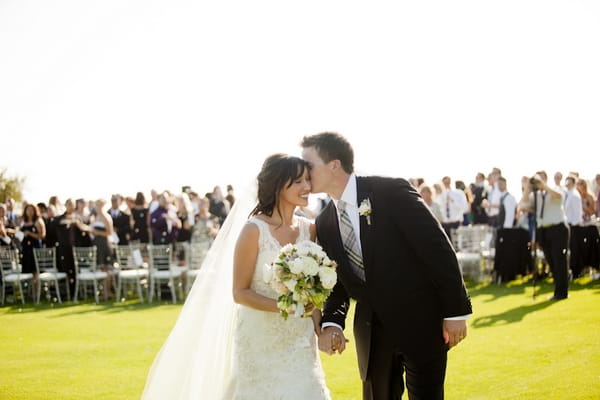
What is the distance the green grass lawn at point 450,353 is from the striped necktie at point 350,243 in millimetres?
3029

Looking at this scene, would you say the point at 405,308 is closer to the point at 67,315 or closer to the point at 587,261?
the point at 67,315

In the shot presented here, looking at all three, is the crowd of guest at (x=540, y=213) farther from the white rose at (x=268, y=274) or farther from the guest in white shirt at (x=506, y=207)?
the white rose at (x=268, y=274)

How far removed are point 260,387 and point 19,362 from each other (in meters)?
6.39

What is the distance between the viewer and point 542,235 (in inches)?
490

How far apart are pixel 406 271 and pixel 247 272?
1.14 metres

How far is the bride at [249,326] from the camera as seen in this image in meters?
4.22

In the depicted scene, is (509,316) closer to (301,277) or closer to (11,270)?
(301,277)

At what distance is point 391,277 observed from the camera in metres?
3.86

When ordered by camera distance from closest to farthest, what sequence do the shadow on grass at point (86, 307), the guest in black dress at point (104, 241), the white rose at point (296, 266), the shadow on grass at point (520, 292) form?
the white rose at point (296, 266) < the shadow on grass at point (520, 292) < the shadow on grass at point (86, 307) < the guest in black dress at point (104, 241)

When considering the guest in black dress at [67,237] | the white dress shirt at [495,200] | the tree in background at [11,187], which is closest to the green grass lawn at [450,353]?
the guest in black dress at [67,237]

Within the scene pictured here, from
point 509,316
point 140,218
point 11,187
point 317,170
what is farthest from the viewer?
point 11,187

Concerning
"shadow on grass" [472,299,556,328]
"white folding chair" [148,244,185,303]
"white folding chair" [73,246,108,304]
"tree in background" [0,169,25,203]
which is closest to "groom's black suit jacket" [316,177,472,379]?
"shadow on grass" [472,299,556,328]

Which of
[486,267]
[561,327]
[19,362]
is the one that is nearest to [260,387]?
[19,362]

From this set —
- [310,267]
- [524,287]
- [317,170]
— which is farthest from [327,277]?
[524,287]
